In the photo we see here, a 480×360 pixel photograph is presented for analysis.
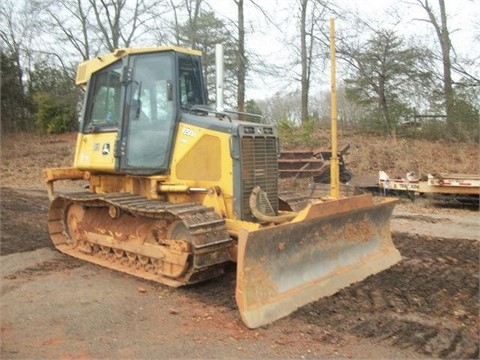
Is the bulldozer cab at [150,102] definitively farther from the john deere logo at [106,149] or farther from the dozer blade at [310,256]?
the dozer blade at [310,256]

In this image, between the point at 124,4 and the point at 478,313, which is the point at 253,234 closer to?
the point at 478,313

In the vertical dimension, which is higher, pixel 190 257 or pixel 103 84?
pixel 103 84

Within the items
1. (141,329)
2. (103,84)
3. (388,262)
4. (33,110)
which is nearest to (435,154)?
(388,262)

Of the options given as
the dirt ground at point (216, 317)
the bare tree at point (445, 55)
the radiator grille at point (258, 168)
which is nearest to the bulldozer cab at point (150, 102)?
the radiator grille at point (258, 168)

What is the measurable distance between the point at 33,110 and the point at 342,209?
85.5ft

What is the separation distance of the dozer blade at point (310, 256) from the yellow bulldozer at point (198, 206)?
0.01m

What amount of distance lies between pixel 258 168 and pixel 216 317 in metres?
1.83

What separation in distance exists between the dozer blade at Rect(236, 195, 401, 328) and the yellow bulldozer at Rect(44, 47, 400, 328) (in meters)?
0.01

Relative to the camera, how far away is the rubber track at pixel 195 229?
505 centimetres

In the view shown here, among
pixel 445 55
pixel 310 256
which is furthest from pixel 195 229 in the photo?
pixel 445 55

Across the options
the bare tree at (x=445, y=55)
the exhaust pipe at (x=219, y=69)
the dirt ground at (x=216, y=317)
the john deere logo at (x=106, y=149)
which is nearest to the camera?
the dirt ground at (x=216, y=317)

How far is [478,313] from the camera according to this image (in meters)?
4.65

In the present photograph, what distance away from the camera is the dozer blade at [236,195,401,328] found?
15.2ft

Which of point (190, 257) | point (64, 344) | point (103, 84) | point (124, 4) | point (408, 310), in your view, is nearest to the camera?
point (64, 344)
